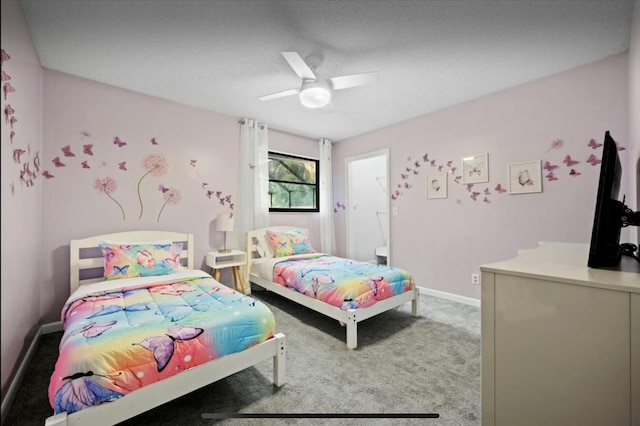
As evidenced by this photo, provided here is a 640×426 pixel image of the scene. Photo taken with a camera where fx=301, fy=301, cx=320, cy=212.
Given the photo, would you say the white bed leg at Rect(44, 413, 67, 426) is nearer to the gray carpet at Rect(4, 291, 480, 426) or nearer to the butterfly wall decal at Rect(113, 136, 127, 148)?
the gray carpet at Rect(4, 291, 480, 426)

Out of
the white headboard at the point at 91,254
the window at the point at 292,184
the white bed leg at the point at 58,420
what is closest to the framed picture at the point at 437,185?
the window at the point at 292,184

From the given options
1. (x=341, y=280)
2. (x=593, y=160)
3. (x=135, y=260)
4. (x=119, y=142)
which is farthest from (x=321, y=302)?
(x=593, y=160)

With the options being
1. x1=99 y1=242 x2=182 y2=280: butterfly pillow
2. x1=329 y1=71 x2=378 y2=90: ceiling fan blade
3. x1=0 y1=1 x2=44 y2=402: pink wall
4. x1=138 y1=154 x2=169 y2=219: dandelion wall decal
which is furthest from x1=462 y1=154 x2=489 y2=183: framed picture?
x1=0 y1=1 x2=44 y2=402: pink wall

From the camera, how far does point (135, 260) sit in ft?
8.68

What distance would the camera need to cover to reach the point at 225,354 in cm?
172

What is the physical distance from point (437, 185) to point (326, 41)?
2197 millimetres

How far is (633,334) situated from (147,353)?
197cm

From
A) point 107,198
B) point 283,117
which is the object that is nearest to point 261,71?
point 283,117

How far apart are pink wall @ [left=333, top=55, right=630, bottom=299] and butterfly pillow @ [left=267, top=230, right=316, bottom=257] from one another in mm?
1259

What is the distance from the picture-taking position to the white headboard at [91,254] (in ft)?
8.73

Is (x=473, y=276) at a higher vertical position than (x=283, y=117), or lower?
lower

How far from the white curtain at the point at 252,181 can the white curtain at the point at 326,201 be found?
106cm

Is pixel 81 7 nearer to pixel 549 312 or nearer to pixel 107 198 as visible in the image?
pixel 107 198

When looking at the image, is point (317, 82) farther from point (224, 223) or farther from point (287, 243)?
point (287, 243)
